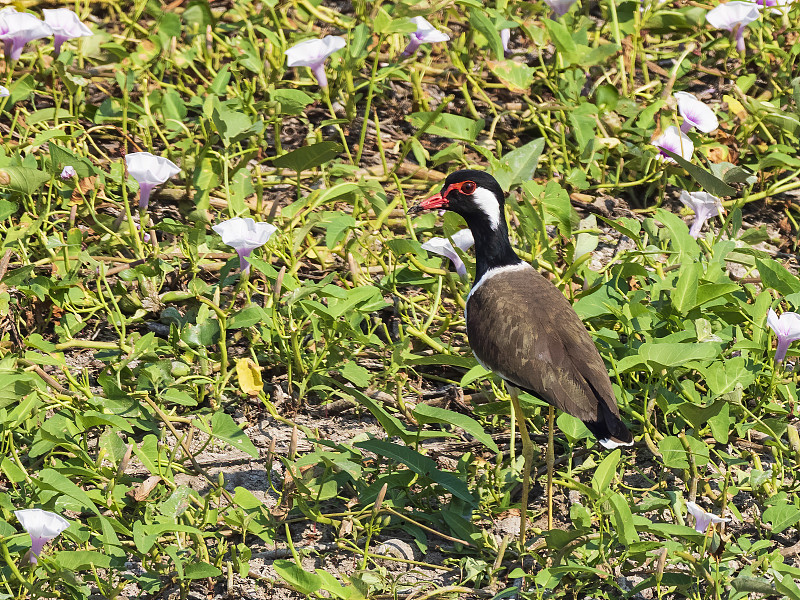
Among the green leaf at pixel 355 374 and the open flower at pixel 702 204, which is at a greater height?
the open flower at pixel 702 204

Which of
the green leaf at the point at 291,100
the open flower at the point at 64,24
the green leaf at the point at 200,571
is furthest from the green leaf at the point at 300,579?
the open flower at the point at 64,24

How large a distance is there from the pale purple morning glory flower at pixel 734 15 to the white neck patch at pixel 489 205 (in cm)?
225

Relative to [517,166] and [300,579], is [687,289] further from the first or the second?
[300,579]

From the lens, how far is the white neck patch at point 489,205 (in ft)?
13.4

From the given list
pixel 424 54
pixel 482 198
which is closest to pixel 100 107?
pixel 424 54

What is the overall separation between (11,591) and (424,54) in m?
3.98

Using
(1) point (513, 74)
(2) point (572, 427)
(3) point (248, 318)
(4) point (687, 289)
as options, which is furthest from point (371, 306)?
(1) point (513, 74)

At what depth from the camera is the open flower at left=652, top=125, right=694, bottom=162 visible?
491 centimetres

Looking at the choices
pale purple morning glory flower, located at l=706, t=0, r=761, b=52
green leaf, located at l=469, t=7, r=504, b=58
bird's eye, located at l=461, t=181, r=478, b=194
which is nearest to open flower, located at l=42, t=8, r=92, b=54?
green leaf, located at l=469, t=7, r=504, b=58

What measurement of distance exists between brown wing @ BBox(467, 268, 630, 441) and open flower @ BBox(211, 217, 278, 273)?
0.86 m

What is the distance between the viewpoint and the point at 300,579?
3.01 meters

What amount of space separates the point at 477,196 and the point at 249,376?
114cm

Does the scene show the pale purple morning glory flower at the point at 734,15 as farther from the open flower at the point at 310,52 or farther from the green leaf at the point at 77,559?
the green leaf at the point at 77,559

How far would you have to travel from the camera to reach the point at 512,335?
3623 millimetres
